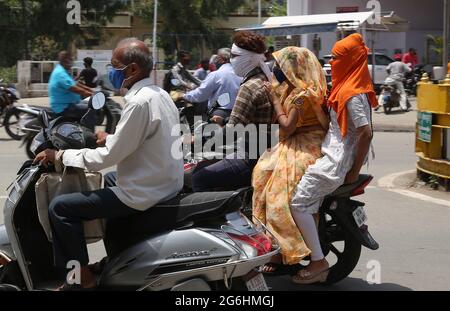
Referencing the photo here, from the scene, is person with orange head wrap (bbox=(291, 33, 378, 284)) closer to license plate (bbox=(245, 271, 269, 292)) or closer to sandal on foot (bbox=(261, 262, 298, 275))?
sandal on foot (bbox=(261, 262, 298, 275))

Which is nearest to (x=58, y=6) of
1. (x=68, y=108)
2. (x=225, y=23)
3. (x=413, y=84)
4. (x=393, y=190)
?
(x=225, y=23)

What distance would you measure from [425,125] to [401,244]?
309 centimetres

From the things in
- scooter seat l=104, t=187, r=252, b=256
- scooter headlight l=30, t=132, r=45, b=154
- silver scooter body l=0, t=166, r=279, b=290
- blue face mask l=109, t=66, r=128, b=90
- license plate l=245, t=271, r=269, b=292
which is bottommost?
license plate l=245, t=271, r=269, b=292

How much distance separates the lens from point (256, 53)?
4.82m

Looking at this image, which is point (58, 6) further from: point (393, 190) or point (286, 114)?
point (286, 114)

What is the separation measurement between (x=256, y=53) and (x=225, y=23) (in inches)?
1789

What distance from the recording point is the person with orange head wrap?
14.6 ft

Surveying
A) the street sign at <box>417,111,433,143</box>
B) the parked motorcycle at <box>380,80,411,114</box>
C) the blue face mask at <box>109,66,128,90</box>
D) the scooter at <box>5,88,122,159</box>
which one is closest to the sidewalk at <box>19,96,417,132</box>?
the parked motorcycle at <box>380,80,411,114</box>

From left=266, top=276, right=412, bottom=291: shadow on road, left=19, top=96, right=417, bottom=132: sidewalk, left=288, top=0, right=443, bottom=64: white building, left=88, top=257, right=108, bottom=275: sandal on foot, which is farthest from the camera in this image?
left=288, top=0, right=443, bottom=64: white building

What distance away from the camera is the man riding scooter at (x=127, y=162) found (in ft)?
A: 12.5

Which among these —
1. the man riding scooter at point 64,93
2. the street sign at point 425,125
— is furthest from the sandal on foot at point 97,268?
the man riding scooter at point 64,93

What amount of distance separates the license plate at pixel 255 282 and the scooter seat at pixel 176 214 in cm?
38

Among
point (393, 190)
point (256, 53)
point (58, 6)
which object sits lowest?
point (393, 190)

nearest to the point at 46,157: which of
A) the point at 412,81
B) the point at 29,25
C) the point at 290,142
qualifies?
the point at 290,142
